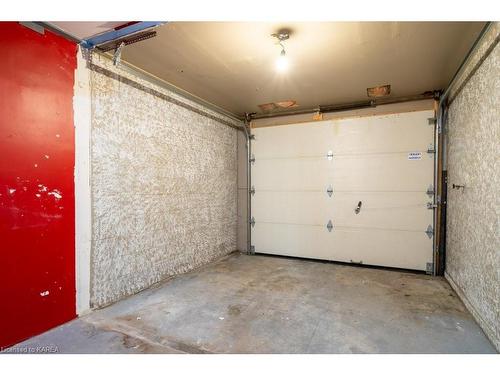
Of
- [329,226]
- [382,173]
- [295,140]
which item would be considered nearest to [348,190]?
[382,173]

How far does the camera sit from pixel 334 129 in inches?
163

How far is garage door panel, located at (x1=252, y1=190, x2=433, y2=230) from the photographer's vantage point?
3701 millimetres

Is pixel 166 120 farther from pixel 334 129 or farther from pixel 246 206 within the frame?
pixel 334 129

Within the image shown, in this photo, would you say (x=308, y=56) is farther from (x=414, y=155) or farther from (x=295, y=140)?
(x=414, y=155)

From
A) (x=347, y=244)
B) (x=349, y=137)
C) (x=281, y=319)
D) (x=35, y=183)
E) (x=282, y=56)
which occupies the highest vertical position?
(x=282, y=56)

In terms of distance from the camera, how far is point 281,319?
2.30 m

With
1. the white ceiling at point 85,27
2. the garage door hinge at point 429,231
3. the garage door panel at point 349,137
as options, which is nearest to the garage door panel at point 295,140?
the garage door panel at point 349,137

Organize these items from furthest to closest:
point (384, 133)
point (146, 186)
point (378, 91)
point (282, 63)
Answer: point (384, 133), point (378, 91), point (146, 186), point (282, 63)

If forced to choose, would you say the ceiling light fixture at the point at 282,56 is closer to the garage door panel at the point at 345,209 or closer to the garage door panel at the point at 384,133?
the garage door panel at the point at 384,133

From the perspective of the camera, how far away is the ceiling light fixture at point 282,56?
2170mm

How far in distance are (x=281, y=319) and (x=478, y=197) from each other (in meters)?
1.94

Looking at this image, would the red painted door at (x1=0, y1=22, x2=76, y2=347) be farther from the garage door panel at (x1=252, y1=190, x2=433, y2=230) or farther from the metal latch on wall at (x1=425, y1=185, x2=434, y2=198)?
the metal latch on wall at (x1=425, y1=185, x2=434, y2=198)

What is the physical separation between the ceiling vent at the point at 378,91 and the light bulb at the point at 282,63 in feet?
4.15

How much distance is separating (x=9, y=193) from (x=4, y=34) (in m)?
1.08
